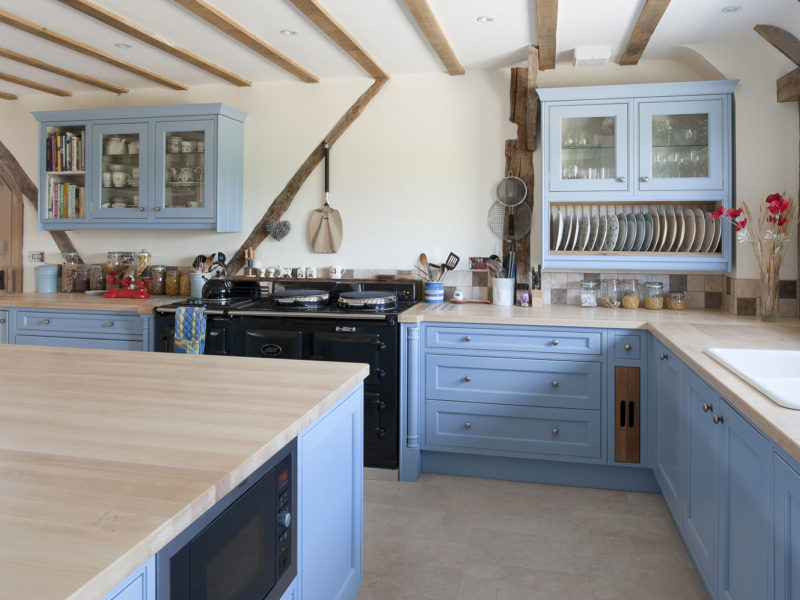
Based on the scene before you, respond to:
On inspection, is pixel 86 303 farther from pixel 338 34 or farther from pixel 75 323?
pixel 338 34

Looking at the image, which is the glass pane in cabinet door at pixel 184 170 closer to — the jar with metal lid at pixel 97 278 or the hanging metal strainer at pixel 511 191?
the jar with metal lid at pixel 97 278

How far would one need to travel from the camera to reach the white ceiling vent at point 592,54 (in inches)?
137

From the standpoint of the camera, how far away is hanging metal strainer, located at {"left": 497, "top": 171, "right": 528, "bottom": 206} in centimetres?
390

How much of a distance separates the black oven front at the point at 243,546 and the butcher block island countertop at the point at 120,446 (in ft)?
0.24

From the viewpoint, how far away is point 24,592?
2.26 feet

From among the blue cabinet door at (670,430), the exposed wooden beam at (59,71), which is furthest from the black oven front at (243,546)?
the exposed wooden beam at (59,71)

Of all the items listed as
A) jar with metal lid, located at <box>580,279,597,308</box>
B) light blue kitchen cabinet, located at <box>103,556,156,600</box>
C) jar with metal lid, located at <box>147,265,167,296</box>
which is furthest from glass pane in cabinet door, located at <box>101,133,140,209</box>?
light blue kitchen cabinet, located at <box>103,556,156,600</box>

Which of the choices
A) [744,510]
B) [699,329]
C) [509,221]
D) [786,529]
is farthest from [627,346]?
[786,529]

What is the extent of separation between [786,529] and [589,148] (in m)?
2.61

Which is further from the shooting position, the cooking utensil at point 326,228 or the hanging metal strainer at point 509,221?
the cooking utensil at point 326,228

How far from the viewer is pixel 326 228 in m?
4.27

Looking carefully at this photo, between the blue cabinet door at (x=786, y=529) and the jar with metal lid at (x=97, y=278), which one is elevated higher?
the jar with metal lid at (x=97, y=278)

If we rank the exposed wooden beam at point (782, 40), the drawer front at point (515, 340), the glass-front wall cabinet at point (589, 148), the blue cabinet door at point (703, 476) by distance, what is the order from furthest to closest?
the glass-front wall cabinet at point (589, 148), the drawer front at point (515, 340), the exposed wooden beam at point (782, 40), the blue cabinet door at point (703, 476)

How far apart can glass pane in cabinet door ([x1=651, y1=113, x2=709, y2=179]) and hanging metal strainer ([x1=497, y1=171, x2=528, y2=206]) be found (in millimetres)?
764
